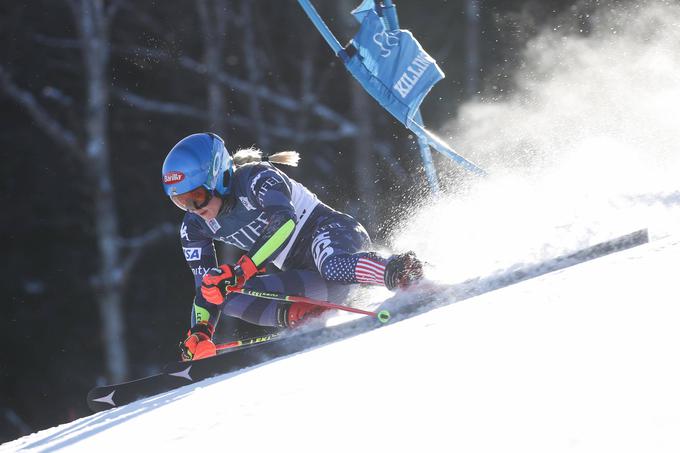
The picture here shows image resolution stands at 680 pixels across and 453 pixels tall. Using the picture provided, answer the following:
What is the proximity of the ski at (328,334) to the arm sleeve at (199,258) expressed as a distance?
489 mm

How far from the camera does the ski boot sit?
13.5 ft

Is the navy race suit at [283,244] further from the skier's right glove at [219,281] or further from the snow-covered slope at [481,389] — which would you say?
the snow-covered slope at [481,389]

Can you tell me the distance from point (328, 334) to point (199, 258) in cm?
99

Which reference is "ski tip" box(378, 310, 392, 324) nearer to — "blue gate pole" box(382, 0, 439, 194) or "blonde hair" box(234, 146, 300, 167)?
"blonde hair" box(234, 146, 300, 167)

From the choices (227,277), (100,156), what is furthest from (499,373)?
(100,156)

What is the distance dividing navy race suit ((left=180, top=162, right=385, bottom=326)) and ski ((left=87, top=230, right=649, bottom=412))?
278 millimetres

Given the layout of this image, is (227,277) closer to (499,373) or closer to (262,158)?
(262,158)

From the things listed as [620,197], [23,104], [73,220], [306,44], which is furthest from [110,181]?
[620,197]

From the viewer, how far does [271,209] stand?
4234mm

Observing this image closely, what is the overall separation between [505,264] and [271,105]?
11184 mm

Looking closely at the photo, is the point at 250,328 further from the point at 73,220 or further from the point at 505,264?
the point at 505,264

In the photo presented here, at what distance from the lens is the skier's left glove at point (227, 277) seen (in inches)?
160

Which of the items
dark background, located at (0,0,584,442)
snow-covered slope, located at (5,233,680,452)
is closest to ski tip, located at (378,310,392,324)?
snow-covered slope, located at (5,233,680,452)

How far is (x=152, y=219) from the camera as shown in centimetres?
1397
